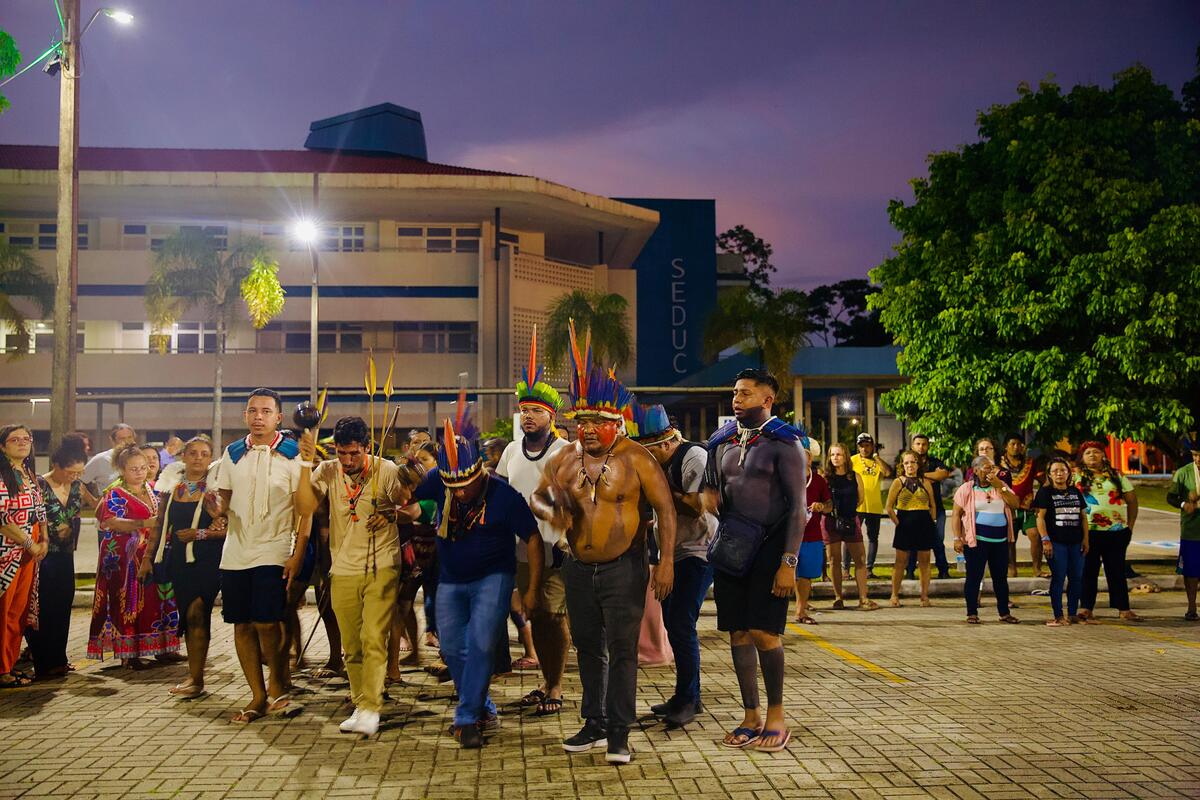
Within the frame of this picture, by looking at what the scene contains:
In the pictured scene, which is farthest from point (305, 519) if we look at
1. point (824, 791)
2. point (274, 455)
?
point (824, 791)

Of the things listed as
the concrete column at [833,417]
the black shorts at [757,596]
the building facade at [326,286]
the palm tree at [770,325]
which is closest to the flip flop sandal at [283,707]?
the black shorts at [757,596]

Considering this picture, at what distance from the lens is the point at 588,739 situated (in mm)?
6039

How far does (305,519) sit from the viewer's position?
6.85m

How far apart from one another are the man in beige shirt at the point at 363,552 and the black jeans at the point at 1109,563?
7792 mm

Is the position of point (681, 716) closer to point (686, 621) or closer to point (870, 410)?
point (686, 621)

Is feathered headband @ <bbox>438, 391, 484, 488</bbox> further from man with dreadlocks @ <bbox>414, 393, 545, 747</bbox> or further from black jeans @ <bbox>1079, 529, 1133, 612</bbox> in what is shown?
black jeans @ <bbox>1079, 529, 1133, 612</bbox>

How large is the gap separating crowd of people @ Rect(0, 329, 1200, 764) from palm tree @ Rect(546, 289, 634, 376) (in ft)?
100

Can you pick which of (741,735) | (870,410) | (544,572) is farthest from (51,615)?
(870,410)

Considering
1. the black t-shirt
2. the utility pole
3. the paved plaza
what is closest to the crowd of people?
the paved plaza

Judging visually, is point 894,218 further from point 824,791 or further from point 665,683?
point 824,791

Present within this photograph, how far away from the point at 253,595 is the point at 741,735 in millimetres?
3128

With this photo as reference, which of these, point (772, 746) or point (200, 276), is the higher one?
point (200, 276)

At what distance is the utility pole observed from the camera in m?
13.1

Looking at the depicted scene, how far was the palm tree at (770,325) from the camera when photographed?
40469 millimetres
